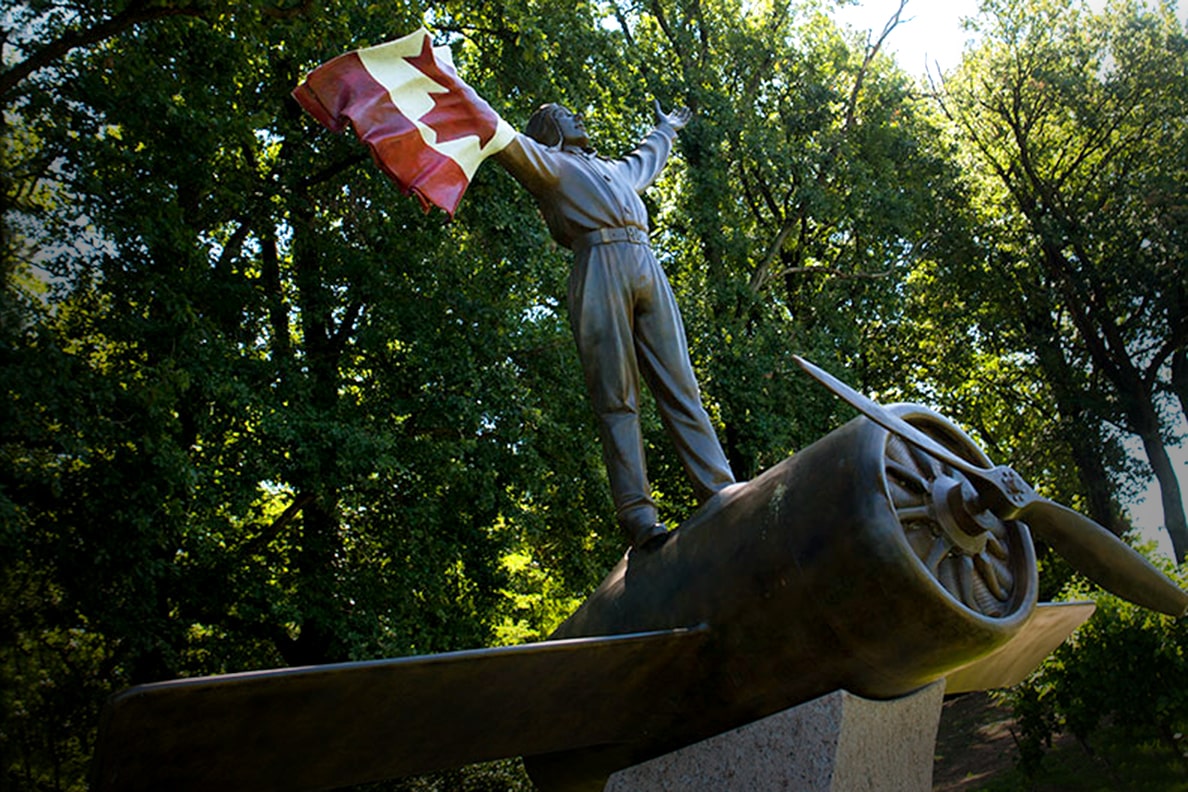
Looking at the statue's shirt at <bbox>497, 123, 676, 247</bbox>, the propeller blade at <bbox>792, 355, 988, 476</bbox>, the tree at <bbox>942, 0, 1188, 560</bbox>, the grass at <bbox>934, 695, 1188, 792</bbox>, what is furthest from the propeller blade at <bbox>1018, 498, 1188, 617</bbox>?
the tree at <bbox>942, 0, 1188, 560</bbox>

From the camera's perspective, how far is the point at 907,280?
889 inches

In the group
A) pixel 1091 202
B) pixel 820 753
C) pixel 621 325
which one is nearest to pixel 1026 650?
pixel 820 753

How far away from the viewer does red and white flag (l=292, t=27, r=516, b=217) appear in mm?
4746

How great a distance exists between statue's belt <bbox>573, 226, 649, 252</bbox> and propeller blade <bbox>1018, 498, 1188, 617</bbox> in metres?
2.14

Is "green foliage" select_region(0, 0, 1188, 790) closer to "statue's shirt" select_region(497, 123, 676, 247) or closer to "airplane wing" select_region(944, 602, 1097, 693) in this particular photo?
"statue's shirt" select_region(497, 123, 676, 247)

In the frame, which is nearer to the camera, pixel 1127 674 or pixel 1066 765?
pixel 1127 674

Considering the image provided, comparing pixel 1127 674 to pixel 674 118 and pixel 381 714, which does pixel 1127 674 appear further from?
pixel 381 714

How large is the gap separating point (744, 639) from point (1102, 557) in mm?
1350

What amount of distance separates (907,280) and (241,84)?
46.2 feet

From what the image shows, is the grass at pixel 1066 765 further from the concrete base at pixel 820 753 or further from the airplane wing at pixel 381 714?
the airplane wing at pixel 381 714

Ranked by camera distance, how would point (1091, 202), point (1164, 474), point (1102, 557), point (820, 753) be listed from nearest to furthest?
point (820, 753) → point (1102, 557) → point (1164, 474) → point (1091, 202)

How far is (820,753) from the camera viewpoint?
3.60 m

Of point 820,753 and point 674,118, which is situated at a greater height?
point 674,118

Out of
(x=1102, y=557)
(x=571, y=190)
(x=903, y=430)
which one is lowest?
(x=1102, y=557)
